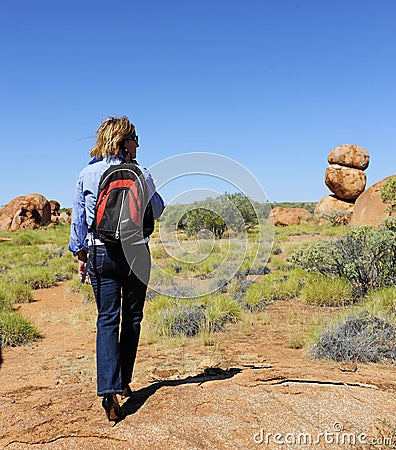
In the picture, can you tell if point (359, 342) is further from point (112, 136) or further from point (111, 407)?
point (112, 136)

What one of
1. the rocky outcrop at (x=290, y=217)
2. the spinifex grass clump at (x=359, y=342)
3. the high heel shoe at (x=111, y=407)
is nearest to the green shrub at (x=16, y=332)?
the spinifex grass clump at (x=359, y=342)

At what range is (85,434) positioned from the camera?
3016 mm

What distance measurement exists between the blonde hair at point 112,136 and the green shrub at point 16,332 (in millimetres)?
4695

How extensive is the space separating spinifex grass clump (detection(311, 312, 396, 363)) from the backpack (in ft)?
11.0

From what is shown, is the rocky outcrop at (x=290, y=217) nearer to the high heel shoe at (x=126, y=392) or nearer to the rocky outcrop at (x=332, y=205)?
the rocky outcrop at (x=332, y=205)

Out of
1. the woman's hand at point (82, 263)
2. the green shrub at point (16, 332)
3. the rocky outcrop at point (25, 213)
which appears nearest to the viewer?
the woman's hand at point (82, 263)

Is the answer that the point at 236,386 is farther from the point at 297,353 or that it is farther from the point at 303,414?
the point at 297,353

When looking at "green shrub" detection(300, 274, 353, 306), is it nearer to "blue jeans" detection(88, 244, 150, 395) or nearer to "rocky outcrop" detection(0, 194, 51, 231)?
"blue jeans" detection(88, 244, 150, 395)

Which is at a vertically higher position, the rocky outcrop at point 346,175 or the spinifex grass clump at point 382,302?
the rocky outcrop at point 346,175

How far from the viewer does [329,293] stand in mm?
8258

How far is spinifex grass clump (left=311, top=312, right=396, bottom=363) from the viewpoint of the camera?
5.35 m

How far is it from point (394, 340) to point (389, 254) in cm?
319

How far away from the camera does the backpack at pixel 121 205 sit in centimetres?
309

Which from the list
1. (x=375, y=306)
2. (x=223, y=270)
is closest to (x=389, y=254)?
(x=375, y=306)
